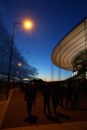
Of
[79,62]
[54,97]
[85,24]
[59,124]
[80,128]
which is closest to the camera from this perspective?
[80,128]

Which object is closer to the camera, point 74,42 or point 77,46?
point 74,42

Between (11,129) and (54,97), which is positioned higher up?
(54,97)

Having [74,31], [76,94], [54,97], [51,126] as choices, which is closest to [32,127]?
[51,126]

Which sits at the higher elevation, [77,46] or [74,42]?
[74,42]

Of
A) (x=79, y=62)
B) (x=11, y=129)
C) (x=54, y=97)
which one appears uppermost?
(x=79, y=62)

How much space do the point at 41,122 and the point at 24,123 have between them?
75cm

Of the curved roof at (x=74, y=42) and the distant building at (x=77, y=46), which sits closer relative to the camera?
the curved roof at (x=74, y=42)

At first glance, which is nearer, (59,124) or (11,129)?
(11,129)

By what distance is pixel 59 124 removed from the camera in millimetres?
8367

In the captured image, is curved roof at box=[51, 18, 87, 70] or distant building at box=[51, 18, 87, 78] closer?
curved roof at box=[51, 18, 87, 70]

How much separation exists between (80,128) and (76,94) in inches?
223

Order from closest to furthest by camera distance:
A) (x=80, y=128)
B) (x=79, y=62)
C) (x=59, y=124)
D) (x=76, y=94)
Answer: (x=80, y=128)
(x=59, y=124)
(x=76, y=94)
(x=79, y=62)

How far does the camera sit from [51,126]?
7.98m

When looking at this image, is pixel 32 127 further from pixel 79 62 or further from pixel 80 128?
pixel 79 62
